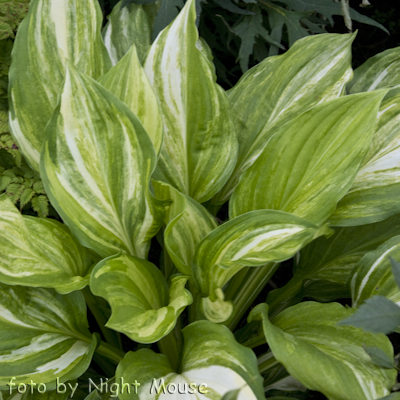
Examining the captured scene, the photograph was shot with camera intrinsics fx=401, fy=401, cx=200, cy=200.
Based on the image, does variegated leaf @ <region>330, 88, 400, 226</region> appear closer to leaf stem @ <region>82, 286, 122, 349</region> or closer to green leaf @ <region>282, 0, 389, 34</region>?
green leaf @ <region>282, 0, 389, 34</region>

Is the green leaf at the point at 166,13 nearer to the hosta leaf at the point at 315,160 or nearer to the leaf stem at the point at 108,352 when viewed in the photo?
the hosta leaf at the point at 315,160

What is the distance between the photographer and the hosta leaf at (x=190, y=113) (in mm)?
692

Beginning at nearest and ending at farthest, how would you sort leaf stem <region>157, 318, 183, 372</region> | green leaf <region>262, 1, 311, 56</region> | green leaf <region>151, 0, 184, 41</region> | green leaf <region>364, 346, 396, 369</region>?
green leaf <region>364, 346, 396, 369</region> → leaf stem <region>157, 318, 183, 372</region> → green leaf <region>151, 0, 184, 41</region> → green leaf <region>262, 1, 311, 56</region>

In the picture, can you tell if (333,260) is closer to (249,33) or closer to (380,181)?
(380,181)

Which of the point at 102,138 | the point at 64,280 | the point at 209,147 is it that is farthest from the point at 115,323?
the point at 209,147

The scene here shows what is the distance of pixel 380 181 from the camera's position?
0.68 metres

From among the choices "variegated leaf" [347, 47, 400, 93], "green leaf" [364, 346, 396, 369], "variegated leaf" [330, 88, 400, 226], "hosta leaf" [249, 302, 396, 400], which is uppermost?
"variegated leaf" [347, 47, 400, 93]

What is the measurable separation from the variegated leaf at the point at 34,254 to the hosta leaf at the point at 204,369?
0.15 metres

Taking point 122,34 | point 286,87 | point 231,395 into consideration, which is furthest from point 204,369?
point 122,34

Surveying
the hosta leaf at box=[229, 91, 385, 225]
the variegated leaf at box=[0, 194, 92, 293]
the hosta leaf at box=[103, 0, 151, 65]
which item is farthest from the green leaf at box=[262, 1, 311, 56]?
the variegated leaf at box=[0, 194, 92, 293]

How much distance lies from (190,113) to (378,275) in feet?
1.36

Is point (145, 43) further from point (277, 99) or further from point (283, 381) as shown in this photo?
point (283, 381)

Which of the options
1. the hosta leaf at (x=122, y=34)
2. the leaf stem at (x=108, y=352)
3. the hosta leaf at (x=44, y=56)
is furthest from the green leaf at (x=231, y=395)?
the hosta leaf at (x=122, y=34)

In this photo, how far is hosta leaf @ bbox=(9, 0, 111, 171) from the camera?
2.28 ft
